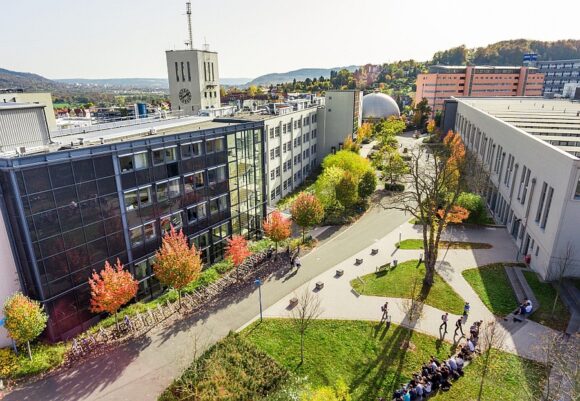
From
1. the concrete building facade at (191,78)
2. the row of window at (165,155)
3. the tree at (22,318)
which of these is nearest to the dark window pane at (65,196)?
the row of window at (165,155)

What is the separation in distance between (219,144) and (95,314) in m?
17.5

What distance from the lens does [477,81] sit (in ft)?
442

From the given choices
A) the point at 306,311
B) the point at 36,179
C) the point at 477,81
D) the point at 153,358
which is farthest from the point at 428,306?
the point at 477,81

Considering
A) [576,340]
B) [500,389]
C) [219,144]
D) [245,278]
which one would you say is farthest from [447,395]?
[219,144]

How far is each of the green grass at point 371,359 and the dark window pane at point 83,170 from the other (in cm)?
1512

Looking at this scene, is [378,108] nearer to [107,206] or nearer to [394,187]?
[394,187]

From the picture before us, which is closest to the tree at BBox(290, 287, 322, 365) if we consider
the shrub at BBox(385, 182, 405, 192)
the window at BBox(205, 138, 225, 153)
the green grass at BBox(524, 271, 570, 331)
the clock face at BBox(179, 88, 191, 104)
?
the window at BBox(205, 138, 225, 153)

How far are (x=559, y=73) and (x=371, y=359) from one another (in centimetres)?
20370

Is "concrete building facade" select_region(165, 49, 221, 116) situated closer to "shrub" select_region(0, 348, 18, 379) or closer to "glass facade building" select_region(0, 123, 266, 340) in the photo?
"glass facade building" select_region(0, 123, 266, 340)

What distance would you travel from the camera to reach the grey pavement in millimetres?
21281

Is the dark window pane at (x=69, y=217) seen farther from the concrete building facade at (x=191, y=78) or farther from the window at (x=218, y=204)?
the concrete building facade at (x=191, y=78)

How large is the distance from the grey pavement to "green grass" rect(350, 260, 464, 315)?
16.6 ft

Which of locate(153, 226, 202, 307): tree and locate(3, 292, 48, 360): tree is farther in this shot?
locate(153, 226, 202, 307): tree

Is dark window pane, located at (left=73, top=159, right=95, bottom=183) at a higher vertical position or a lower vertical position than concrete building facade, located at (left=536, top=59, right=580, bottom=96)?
lower
